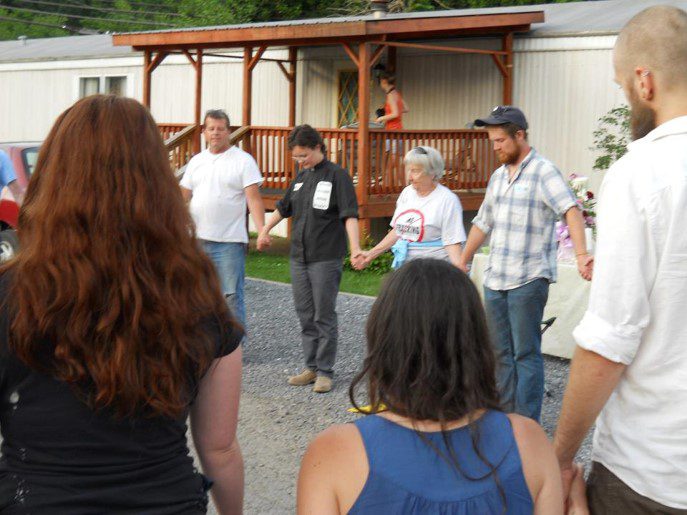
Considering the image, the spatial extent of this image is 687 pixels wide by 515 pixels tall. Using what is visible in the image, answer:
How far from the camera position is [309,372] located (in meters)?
7.55

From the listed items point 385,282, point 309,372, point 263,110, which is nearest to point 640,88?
point 385,282

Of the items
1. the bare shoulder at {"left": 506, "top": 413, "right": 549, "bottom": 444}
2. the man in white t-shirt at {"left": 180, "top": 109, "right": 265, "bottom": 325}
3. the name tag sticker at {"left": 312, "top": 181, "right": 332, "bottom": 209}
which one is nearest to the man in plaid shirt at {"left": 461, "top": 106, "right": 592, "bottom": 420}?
the name tag sticker at {"left": 312, "top": 181, "right": 332, "bottom": 209}

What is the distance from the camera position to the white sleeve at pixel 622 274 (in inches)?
87.0

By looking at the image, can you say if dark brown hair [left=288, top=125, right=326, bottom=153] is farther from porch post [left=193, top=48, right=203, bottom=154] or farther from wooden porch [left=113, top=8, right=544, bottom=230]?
porch post [left=193, top=48, right=203, bottom=154]

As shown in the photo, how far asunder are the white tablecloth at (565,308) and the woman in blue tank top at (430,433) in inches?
238

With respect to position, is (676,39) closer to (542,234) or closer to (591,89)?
(542,234)

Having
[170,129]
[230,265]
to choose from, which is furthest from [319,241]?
[170,129]

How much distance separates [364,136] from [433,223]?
8.23 meters

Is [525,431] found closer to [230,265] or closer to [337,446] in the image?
[337,446]

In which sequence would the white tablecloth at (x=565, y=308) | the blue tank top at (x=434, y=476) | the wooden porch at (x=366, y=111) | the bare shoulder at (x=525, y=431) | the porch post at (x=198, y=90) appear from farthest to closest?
the porch post at (x=198, y=90) < the wooden porch at (x=366, y=111) < the white tablecloth at (x=565, y=308) < the bare shoulder at (x=525, y=431) < the blue tank top at (x=434, y=476)

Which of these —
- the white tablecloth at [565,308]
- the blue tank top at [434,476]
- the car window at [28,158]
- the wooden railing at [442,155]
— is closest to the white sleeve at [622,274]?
the blue tank top at [434,476]

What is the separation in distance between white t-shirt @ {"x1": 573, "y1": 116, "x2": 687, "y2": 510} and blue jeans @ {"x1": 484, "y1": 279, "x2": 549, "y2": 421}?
329 centimetres

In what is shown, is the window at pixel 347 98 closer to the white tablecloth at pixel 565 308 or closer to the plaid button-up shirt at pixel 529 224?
the white tablecloth at pixel 565 308

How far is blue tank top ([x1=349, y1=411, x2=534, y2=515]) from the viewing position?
203 centimetres
